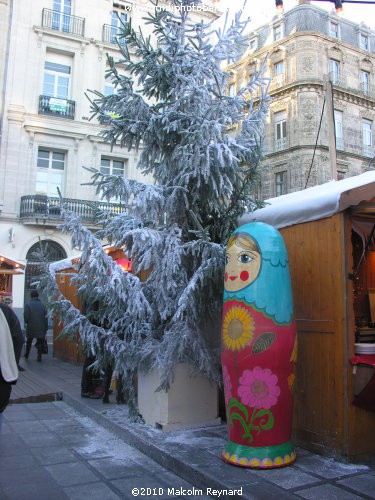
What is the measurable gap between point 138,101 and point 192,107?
73cm

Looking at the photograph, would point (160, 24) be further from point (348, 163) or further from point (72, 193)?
point (348, 163)

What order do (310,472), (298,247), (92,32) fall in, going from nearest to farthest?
1. (310,472)
2. (298,247)
3. (92,32)

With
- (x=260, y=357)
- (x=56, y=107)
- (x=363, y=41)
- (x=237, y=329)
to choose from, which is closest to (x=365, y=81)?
(x=363, y=41)

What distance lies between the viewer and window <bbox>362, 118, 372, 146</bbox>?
104 feet

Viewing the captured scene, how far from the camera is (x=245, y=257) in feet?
15.8

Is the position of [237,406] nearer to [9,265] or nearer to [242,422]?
[242,422]

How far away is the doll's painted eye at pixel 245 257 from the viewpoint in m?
4.80

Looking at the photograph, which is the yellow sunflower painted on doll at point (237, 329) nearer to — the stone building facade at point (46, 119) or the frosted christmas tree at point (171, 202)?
the frosted christmas tree at point (171, 202)

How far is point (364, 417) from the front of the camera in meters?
4.78

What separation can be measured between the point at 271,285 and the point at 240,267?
0.37 m

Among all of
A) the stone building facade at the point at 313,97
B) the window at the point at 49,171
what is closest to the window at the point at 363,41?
the stone building facade at the point at 313,97

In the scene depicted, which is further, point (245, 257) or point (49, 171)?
point (49, 171)

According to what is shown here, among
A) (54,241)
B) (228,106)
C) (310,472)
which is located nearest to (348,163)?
(54,241)

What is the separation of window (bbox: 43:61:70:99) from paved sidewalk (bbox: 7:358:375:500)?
19276 millimetres
